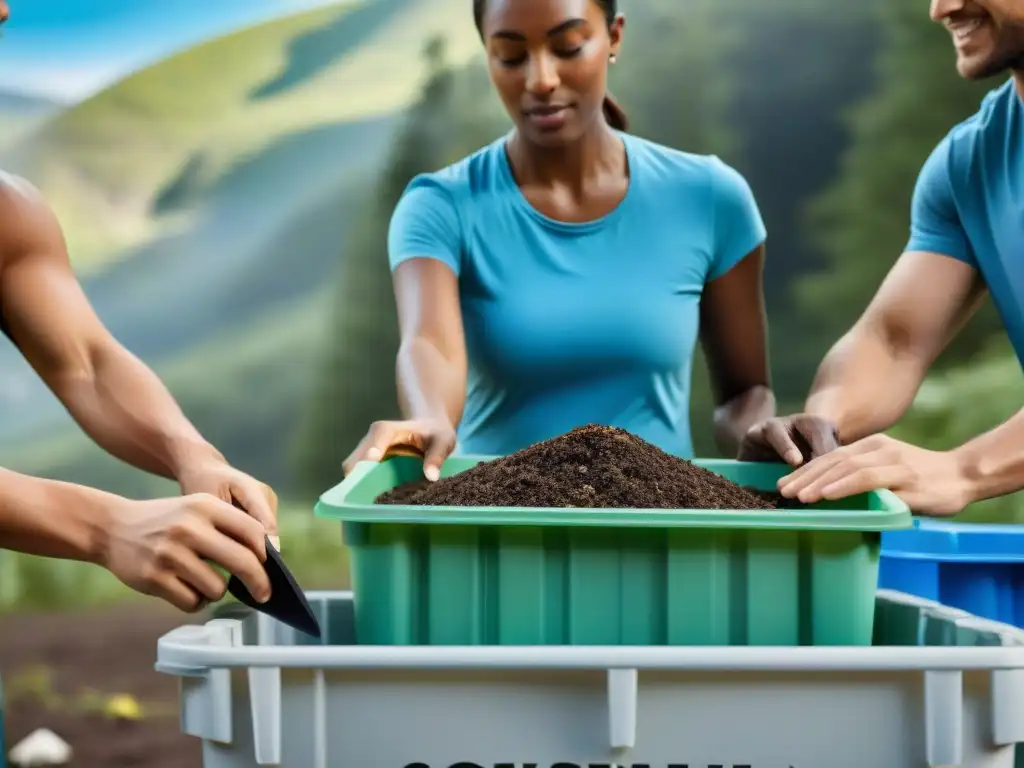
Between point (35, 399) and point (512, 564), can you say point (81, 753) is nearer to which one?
point (35, 399)

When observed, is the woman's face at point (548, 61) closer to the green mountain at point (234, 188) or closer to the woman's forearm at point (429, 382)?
the woman's forearm at point (429, 382)

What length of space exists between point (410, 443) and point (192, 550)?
0.34m

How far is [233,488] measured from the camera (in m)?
1.05

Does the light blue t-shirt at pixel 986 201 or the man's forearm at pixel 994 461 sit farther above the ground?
the light blue t-shirt at pixel 986 201

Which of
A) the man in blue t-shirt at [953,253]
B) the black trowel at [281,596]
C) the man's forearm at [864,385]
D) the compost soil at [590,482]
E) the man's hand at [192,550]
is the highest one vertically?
the man in blue t-shirt at [953,253]

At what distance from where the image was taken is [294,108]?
477 centimetres

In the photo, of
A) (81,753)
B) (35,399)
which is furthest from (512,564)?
(35,399)

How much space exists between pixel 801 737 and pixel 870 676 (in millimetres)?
56

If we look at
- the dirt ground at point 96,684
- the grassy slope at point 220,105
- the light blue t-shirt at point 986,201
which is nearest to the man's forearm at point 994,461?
the light blue t-shirt at point 986,201

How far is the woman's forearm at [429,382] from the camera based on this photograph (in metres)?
1.41

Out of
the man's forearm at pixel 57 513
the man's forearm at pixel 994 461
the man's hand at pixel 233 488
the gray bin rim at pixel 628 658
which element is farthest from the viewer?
the man's forearm at pixel 994 461

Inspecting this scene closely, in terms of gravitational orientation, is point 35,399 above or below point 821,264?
below

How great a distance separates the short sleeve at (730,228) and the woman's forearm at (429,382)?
0.35 meters

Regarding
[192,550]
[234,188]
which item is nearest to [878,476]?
[192,550]
